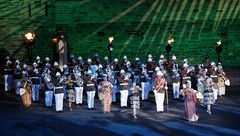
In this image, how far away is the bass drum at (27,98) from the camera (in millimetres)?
17828

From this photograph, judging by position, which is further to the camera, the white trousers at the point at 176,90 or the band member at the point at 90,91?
the white trousers at the point at 176,90

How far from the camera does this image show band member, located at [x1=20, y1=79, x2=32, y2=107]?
57.6 feet

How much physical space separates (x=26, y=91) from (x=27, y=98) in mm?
402

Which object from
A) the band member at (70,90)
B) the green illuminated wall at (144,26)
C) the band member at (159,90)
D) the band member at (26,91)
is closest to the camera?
the band member at (159,90)

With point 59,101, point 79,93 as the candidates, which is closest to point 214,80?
point 79,93

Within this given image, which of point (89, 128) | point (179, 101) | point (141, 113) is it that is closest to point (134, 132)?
point (89, 128)

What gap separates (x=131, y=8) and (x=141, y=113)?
38.9 feet

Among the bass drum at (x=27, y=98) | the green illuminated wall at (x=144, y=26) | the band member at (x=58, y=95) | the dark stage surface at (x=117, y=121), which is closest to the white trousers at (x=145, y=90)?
the dark stage surface at (x=117, y=121)

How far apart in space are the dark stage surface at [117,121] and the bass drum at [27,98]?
267 mm

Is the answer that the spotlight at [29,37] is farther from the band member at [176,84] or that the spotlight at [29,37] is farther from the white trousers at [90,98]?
the band member at [176,84]

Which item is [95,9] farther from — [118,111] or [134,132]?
[134,132]

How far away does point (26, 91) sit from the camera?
17766mm

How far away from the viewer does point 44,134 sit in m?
13.9

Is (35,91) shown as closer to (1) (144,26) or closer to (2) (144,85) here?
(2) (144,85)
